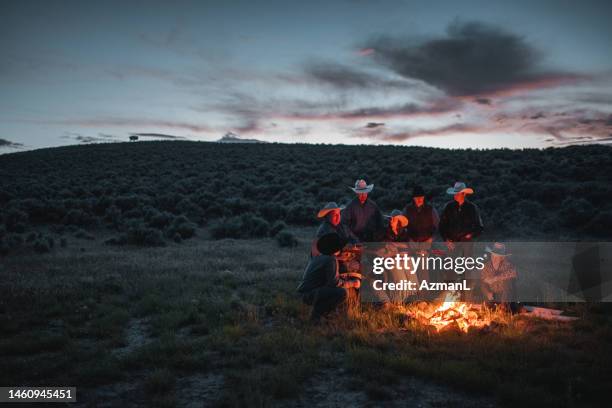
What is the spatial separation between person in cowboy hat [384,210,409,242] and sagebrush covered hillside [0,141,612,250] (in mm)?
7778

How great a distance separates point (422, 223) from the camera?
8.15 m

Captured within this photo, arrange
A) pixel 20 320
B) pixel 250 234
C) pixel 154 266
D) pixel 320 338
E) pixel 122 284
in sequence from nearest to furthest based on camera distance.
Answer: pixel 320 338 < pixel 20 320 < pixel 122 284 < pixel 154 266 < pixel 250 234

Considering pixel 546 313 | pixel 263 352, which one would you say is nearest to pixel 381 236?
pixel 546 313

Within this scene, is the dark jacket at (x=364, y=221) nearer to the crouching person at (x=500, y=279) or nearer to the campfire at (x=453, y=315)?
the campfire at (x=453, y=315)

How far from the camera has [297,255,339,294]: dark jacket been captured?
6.56 metres

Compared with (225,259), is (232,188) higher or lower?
higher

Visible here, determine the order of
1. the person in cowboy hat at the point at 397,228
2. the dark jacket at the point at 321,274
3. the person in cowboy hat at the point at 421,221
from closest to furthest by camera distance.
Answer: the dark jacket at the point at 321,274
the person in cowboy hat at the point at 397,228
the person in cowboy hat at the point at 421,221

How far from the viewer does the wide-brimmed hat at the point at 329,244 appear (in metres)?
6.46

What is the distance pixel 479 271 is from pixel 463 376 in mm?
3012

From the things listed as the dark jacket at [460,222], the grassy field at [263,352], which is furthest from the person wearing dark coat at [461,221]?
the grassy field at [263,352]

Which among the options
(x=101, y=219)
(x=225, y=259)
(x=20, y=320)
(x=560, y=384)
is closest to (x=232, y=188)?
(x=101, y=219)

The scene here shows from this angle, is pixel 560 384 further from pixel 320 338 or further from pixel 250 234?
pixel 250 234

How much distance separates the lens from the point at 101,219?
18938 mm

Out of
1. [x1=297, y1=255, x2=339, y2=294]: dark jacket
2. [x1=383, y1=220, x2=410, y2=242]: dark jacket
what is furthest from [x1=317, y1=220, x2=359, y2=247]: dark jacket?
[x1=383, y1=220, x2=410, y2=242]: dark jacket
